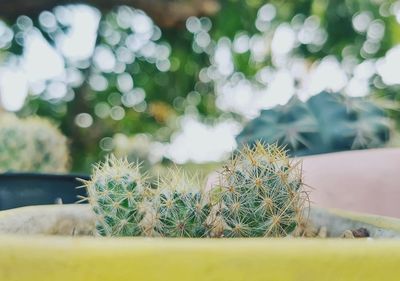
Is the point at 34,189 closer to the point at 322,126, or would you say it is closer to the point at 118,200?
the point at 118,200

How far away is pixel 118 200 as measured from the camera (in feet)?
1.62

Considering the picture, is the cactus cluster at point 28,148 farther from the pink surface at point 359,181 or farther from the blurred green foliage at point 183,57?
the pink surface at point 359,181

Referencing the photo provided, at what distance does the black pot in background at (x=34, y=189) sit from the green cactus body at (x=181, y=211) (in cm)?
30

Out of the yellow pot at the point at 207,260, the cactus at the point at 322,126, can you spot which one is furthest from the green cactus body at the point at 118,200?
the cactus at the point at 322,126

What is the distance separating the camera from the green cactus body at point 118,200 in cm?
48

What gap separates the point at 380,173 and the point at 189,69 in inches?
90.2

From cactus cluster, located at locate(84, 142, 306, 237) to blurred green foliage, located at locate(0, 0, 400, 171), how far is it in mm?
2182

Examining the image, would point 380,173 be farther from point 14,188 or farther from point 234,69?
point 234,69

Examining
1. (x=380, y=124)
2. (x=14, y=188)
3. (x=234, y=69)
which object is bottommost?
(x=14, y=188)

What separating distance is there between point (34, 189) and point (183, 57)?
2.20 m

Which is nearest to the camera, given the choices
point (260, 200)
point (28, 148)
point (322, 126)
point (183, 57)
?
point (260, 200)

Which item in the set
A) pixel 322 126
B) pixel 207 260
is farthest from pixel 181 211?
pixel 322 126

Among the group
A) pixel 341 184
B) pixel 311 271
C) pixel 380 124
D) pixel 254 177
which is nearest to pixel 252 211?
pixel 254 177

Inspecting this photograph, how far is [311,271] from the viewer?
0.70 ft
